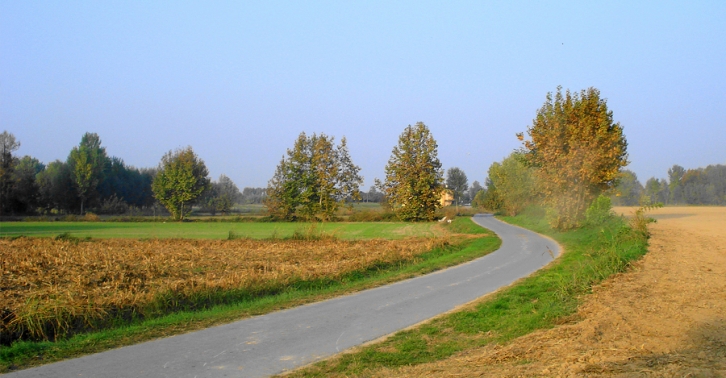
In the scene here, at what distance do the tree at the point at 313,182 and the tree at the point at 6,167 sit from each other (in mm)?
32674

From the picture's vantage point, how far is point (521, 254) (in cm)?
2366

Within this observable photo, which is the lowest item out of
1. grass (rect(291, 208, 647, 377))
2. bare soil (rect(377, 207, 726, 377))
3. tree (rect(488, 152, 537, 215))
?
grass (rect(291, 208, 647, 377))

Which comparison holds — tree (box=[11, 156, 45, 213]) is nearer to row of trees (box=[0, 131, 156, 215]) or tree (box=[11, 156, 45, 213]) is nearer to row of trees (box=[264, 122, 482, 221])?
row of trees (box=[0, 131, 156, 215])

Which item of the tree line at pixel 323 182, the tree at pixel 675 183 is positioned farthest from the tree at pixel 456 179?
the tree at pixel 675 183

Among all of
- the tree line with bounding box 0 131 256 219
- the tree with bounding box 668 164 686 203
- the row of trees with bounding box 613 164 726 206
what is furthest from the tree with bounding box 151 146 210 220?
the tree with bounding box 668 164 686 203

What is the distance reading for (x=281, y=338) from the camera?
358 inches

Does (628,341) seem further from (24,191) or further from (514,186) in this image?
(24,191)

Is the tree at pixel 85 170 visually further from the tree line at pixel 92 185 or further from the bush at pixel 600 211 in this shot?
the bush at pixel 600 211

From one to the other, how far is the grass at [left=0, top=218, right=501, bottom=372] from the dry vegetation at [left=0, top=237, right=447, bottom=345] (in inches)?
12.5

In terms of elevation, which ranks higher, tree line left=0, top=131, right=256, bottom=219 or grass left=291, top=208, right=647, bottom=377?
tree line left=0, top=131, right=256, bottom=219

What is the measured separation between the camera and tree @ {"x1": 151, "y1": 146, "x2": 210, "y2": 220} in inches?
3073

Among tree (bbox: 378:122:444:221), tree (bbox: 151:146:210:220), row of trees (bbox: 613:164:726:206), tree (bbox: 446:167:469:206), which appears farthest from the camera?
tree (bbox: 446:167:469:206)

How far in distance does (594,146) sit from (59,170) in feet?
264

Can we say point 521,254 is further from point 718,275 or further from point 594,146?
point 594,146
